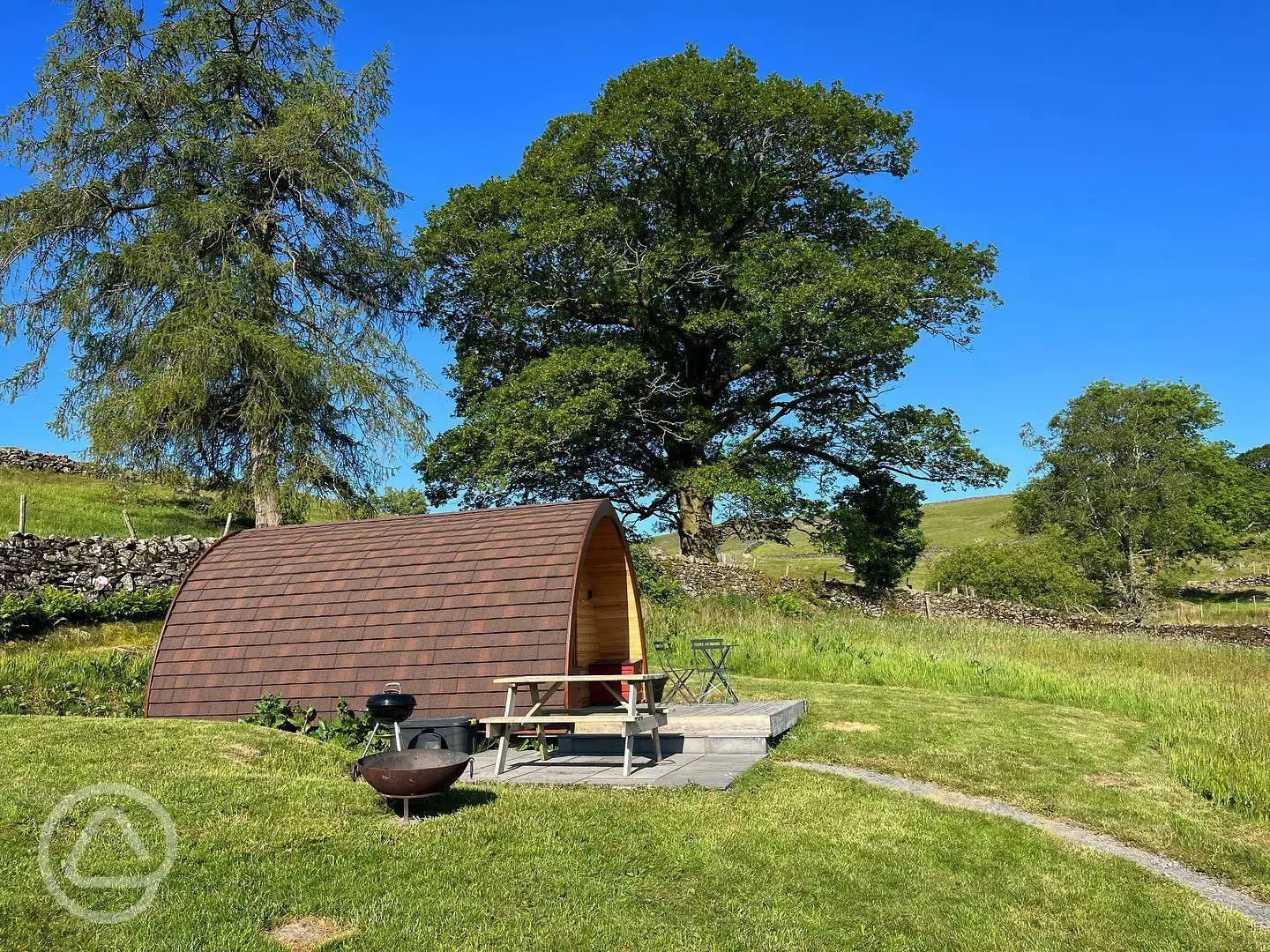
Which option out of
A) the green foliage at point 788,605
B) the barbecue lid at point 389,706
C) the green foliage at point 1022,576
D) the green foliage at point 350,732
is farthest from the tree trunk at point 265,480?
the green foliage at point 1022,576

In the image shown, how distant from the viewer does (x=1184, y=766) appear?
9.51m

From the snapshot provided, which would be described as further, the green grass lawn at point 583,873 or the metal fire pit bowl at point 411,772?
the metal fire pit bowl at point 411,772

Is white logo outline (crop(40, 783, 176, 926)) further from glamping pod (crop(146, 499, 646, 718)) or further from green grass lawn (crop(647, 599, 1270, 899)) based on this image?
green grass lawn (crop(647, 599, 1270, 899))

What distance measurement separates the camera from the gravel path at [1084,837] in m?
5.98

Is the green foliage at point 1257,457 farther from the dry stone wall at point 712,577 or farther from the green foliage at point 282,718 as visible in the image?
the green foliage at point 282,718

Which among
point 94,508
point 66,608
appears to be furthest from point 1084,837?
point 94,508

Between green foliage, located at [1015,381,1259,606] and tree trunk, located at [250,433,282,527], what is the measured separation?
36766mm

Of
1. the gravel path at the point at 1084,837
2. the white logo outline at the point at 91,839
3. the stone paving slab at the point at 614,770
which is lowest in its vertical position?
the gravel path at the point at 1084,837

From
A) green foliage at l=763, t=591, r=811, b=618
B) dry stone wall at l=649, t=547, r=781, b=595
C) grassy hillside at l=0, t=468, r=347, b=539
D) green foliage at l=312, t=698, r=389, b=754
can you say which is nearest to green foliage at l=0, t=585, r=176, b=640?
grassy hillside at l=0, t=468, r=347, b=539

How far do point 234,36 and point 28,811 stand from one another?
2490 centimetres

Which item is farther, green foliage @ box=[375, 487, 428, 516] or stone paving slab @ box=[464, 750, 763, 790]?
green foliage @ box=[375, 487, 428, 516]

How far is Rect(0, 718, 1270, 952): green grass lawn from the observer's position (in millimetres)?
5039

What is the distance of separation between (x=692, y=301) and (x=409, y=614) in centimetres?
1901

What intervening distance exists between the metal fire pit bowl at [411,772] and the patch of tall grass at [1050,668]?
7091 mm
